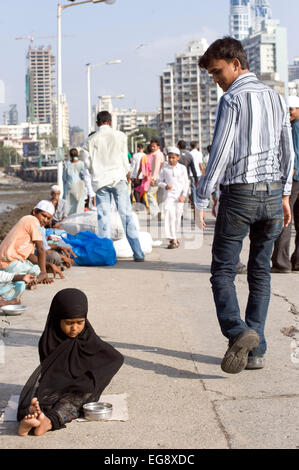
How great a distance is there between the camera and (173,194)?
13.5 meters

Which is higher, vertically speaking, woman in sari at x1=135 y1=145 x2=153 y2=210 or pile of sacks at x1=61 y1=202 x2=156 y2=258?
woman in sari at x1=135 y1=145 x2=153 y2=210

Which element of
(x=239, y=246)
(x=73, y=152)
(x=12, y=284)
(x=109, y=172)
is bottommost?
(x=12, y=284)

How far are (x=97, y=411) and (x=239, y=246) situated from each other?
60.5 inches

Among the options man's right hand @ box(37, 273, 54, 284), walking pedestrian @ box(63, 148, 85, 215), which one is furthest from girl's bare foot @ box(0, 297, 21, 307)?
walking pedestrian @ box(63, 148, 85, 215)

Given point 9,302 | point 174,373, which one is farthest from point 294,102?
point 174,373

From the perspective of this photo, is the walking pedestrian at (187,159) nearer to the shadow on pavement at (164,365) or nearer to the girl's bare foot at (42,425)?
the shadow on pavement at (164,365)

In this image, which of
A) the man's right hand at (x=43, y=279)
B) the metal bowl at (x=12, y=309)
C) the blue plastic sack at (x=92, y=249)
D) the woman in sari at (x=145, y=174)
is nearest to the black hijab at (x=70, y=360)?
the metal bowl at (x=12, y=309)

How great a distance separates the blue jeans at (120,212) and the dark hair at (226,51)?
6191 mm

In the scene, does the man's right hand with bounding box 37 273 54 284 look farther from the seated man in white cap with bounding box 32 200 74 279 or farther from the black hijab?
the black hijab

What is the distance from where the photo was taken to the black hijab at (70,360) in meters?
4.39

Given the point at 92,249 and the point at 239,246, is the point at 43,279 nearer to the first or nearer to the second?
the point at 92,249

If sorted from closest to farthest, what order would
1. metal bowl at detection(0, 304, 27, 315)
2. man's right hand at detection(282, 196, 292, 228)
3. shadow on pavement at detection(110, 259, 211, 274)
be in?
man's right hand at detection(282, 196, 292, 228), metal bowl at detection(0, 304, 27, 315), shadow on pavement at detection(110, 259, 211, 274)

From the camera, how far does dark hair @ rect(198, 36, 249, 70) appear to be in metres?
5.14
